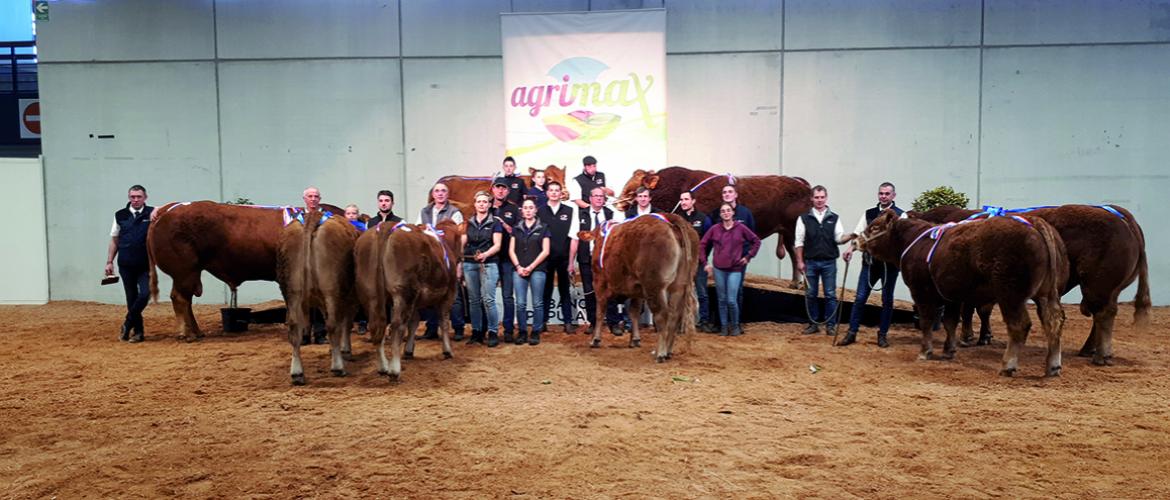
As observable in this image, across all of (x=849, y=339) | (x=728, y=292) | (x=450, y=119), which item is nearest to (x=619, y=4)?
(x=450, y=119)

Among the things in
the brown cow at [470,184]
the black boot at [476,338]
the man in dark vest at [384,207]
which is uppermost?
the brown cow at [470,184]

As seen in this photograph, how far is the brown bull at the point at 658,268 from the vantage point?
333 inches

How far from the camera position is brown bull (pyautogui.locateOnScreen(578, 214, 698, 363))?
27.8 ft

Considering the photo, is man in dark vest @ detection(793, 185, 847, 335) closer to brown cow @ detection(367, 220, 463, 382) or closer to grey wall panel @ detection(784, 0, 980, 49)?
brown cow @ detection(367, 220, 463, 382)

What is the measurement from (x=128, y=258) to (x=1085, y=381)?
1085 centimetres

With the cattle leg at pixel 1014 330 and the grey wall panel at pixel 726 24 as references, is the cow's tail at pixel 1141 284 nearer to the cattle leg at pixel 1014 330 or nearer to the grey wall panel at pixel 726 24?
the cattle leg at pixel 1014 330

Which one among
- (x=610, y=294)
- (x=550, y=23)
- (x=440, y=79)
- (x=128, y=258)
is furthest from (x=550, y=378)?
(x=440, y=79)

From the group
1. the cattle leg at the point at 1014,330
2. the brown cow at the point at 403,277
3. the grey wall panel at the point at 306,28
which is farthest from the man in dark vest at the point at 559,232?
the grey wall panel at the point at 306,28

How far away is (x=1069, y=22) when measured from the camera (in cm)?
1402

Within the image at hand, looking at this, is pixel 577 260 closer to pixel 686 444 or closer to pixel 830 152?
pixel 686 444

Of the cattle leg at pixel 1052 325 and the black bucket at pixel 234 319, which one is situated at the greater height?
the cattle leg at pixel 1052 325

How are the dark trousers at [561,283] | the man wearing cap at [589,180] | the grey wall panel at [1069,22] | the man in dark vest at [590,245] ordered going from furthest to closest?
the grey wall panel at [1069,22] < the man wearing cap at [589,180] < the man in dark vest at [590,245] < the dark trousers at [561,283]

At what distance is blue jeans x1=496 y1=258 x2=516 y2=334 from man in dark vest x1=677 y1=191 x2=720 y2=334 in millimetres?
2353

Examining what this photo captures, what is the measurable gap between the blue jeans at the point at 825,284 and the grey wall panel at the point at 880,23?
18.0 ft
